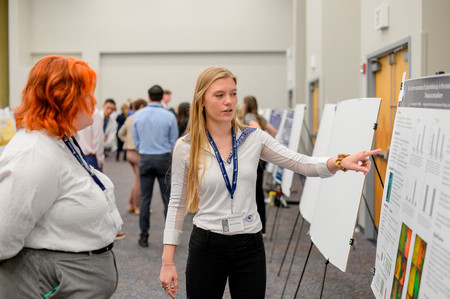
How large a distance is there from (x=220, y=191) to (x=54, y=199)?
2.25 ft

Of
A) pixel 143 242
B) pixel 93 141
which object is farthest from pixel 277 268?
pixel 93 141

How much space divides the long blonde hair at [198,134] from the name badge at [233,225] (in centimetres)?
17

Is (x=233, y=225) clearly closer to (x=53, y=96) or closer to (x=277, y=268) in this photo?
(x=53, y=96)

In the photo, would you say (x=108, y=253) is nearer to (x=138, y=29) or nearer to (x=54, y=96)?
(x=54, y=96)

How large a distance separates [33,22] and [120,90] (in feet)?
11.5

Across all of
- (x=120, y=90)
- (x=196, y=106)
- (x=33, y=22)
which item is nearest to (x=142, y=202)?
(x=196, y=106)

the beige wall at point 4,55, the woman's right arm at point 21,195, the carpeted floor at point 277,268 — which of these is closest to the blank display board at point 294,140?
the carpeted floor at point 277,268

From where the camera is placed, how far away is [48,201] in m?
1.58

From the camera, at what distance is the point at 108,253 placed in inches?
70.6

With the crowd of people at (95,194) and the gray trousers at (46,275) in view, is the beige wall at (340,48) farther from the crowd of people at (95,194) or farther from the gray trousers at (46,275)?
the gray trousers at (46,275)

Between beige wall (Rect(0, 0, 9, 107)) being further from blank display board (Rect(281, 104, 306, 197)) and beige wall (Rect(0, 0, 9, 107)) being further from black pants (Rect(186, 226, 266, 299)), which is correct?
black pants (Rect(186, 226, 266, 299))

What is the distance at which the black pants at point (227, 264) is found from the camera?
205 centimetres

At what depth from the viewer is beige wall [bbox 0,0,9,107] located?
1563 cm

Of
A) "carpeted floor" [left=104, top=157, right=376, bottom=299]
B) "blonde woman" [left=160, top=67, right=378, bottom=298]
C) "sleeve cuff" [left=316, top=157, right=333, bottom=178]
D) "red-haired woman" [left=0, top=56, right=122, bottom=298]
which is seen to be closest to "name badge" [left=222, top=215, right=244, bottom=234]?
"blonde woman" [left=160, top=67, right=378, bottom=298]
